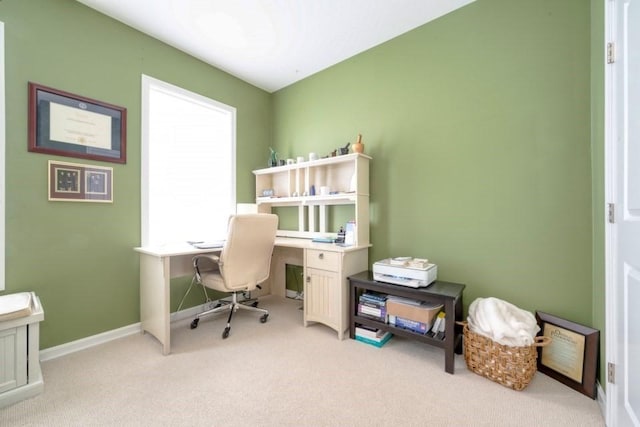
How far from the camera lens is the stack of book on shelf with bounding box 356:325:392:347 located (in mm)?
2119

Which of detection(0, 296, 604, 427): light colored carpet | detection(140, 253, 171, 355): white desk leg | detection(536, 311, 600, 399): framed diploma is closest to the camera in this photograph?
detection(0, 296, 604, 427): light colored carpet

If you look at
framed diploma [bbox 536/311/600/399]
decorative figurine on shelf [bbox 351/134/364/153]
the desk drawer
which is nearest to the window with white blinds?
the desk drawer

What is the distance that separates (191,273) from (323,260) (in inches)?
53.9

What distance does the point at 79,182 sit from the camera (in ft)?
6.87

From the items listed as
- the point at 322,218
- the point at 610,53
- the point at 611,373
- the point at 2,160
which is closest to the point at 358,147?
the point at 322,218

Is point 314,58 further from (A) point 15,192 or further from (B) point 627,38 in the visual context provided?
(A) point 15,192

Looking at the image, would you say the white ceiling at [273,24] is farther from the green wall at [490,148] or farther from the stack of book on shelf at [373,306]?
the stack of book on shelf at [373,306]

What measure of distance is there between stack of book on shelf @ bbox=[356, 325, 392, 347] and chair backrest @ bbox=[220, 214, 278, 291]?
1.06 metres

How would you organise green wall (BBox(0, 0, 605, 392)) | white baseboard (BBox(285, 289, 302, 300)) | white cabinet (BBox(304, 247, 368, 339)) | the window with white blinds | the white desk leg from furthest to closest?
white baseboard (BBox(285, 289, 302, 300)) → the window with white blinds → white cabinet (BBox(304, 247, 368, 339)) → the white desk leg → green wall (BBox(0, 0, 605, 392))

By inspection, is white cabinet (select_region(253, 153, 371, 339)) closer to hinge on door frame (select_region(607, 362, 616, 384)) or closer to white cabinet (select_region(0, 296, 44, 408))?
hinge on door frame (select_region(607, 362, 616, 384))

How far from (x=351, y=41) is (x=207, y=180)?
85.4 inches

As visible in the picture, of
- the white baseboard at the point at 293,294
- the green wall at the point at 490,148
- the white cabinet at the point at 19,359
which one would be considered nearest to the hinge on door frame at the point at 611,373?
the green wall at the point at 490,148

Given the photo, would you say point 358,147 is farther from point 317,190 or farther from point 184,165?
point 184,165

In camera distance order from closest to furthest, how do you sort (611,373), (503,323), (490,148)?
(611,373) < (503,323) < (490,148)
